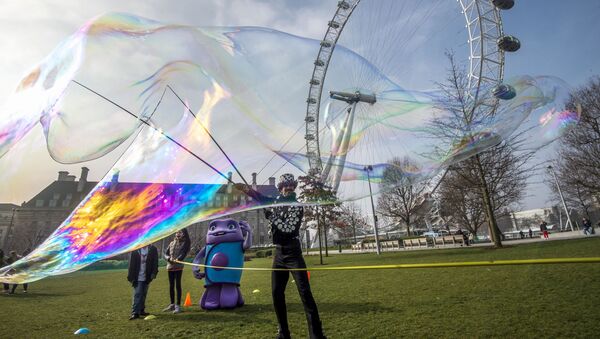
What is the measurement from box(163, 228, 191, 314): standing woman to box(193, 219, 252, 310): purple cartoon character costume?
57cm

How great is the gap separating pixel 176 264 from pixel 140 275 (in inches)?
38.0

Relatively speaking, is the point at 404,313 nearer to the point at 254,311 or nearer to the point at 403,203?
the point at 254,311

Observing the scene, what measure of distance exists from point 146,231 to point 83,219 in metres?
1.30

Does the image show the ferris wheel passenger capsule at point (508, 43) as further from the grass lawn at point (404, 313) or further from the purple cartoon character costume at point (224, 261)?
the purple cartoon character costume at point (224, 261)

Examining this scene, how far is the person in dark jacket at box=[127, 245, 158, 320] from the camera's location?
25.6ft

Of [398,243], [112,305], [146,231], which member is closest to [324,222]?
[398,243]

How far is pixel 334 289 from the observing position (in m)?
9.91

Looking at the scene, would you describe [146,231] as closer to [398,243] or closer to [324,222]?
[324,222]

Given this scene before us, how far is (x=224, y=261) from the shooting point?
326 inches

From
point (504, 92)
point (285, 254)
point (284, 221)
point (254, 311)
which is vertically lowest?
point (254, 311)

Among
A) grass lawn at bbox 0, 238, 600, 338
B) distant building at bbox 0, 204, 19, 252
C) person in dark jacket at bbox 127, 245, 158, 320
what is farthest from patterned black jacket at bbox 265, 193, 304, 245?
distant building at bbox 0, 204, 19, 252

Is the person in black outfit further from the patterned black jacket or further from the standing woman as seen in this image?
the standing woman

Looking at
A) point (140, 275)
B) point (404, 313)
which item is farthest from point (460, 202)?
point (140, 275)

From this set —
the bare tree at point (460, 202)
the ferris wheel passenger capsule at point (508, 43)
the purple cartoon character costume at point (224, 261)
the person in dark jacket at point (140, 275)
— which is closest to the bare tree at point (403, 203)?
the bare tree at point (460, 202)
